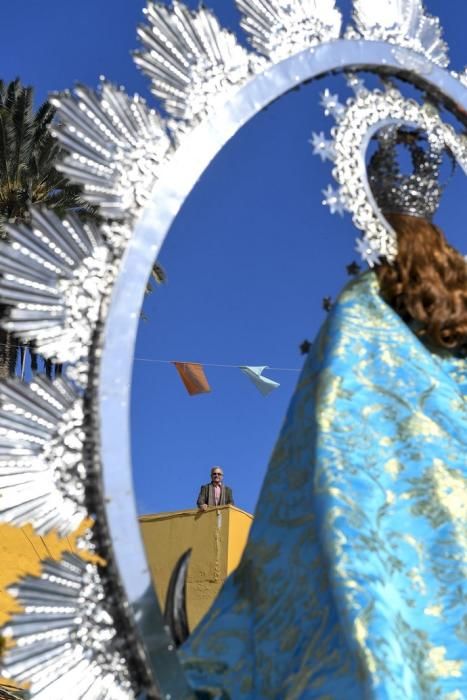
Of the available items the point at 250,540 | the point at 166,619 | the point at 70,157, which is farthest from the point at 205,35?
the point at 166,619

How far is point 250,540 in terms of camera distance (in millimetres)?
2107

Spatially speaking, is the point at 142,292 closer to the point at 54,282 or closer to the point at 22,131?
the point at 54,282

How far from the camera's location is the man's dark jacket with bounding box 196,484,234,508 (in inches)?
303

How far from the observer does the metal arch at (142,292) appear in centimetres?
185

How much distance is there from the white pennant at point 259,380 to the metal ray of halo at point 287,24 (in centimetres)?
663

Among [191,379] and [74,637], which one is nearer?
[74,637]

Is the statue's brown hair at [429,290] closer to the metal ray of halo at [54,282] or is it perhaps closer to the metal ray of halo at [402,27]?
the metal ray of halo at [402,27]

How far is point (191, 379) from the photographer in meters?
8.48

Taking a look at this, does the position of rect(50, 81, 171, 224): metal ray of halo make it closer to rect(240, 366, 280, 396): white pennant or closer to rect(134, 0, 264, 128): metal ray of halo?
rect(134, 0, 264, 128): metal ray of halo

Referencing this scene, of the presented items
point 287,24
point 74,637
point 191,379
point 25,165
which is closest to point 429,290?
point 287,24

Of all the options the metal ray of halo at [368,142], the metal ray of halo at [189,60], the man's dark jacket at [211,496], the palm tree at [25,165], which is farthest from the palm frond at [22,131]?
the metal ray of halo at [189,60]

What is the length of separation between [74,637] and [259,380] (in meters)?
7.15

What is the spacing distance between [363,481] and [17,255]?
76cm

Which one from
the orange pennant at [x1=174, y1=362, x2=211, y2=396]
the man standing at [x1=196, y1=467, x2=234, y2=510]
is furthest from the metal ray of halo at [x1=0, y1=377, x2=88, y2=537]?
the orange pennant at [x1=174, y1=362, x2=211, y2=396]
